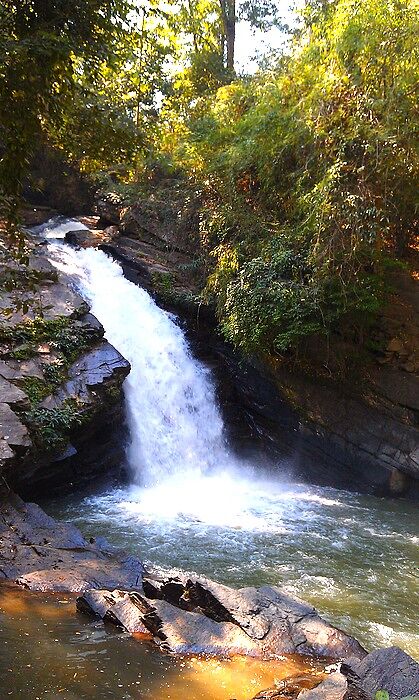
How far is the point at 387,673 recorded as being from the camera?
3.86 metres

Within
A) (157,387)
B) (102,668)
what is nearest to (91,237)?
(157,387)

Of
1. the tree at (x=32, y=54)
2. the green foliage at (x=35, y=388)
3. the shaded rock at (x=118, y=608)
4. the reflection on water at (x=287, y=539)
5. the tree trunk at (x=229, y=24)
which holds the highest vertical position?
the tree trunk at (x=229, y=24)

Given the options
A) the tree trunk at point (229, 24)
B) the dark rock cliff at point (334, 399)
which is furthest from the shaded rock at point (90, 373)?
the tree trunk at point (229, 24)

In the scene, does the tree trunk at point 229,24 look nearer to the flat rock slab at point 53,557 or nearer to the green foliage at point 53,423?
the green foliage at point 53,423

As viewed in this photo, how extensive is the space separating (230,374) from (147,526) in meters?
5.32

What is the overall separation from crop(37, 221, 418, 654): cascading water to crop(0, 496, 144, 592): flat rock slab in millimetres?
761

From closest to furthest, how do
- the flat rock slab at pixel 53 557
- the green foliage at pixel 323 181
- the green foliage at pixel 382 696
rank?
the green foliage at pixel 382 696
the flat rock slab at pixel 53 557
the green foliage at pixel 323 181

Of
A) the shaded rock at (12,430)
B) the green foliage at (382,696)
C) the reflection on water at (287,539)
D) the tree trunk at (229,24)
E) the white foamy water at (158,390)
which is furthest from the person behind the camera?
the tree trunk at (229,24)

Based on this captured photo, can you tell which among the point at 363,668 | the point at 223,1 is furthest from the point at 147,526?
the point at 223,1

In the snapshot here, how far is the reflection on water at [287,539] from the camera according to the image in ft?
20.8

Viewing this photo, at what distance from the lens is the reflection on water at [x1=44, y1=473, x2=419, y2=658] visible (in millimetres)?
6339

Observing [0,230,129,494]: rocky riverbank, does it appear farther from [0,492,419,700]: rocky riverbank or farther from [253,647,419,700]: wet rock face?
[253,647,419,700]: wet rock face

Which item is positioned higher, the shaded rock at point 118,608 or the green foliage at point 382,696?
the green foliage at point 382,696

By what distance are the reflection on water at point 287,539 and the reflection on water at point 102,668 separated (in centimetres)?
176
